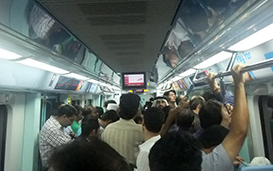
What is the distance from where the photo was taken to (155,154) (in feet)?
3.85

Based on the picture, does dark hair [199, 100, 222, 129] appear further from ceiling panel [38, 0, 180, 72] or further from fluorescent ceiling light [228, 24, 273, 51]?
ceiling panel [38, 0, 180, 72]

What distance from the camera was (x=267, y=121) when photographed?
3361mm

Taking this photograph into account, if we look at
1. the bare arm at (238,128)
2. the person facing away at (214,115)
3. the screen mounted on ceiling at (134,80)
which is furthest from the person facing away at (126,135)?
the screen mounted on ceiling at (134,80)

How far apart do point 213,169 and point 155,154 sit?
0.52 meters

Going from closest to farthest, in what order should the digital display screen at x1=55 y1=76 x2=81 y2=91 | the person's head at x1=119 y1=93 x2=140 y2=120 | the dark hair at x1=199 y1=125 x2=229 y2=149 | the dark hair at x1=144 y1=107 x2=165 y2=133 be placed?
the dark hair at x1=199 y1=125 x2=229 y2=149 → the dark hair at x1=144 y1=107 x2=165 y2=133 → the person's head at x1=119 y1=93 x2=140 y2=120 → the digital display screen at x1=55 y1=76 x2=81 y2=91

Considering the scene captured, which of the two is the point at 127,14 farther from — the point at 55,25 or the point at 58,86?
the point at 58,86

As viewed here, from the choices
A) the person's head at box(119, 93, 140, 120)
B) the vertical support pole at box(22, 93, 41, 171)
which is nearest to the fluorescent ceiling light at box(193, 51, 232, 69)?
the person's head at box(119, 93, 140, 120)

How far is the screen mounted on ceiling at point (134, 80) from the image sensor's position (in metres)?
6.16

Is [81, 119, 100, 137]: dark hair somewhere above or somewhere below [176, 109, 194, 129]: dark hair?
below

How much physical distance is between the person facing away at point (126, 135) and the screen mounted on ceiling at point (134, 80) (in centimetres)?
355

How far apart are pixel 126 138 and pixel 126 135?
1.4 inches

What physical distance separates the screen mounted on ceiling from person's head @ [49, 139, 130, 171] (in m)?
5.43

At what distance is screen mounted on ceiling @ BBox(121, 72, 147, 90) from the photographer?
6.16 metres

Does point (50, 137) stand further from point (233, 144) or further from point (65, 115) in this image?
point (233, 144)
